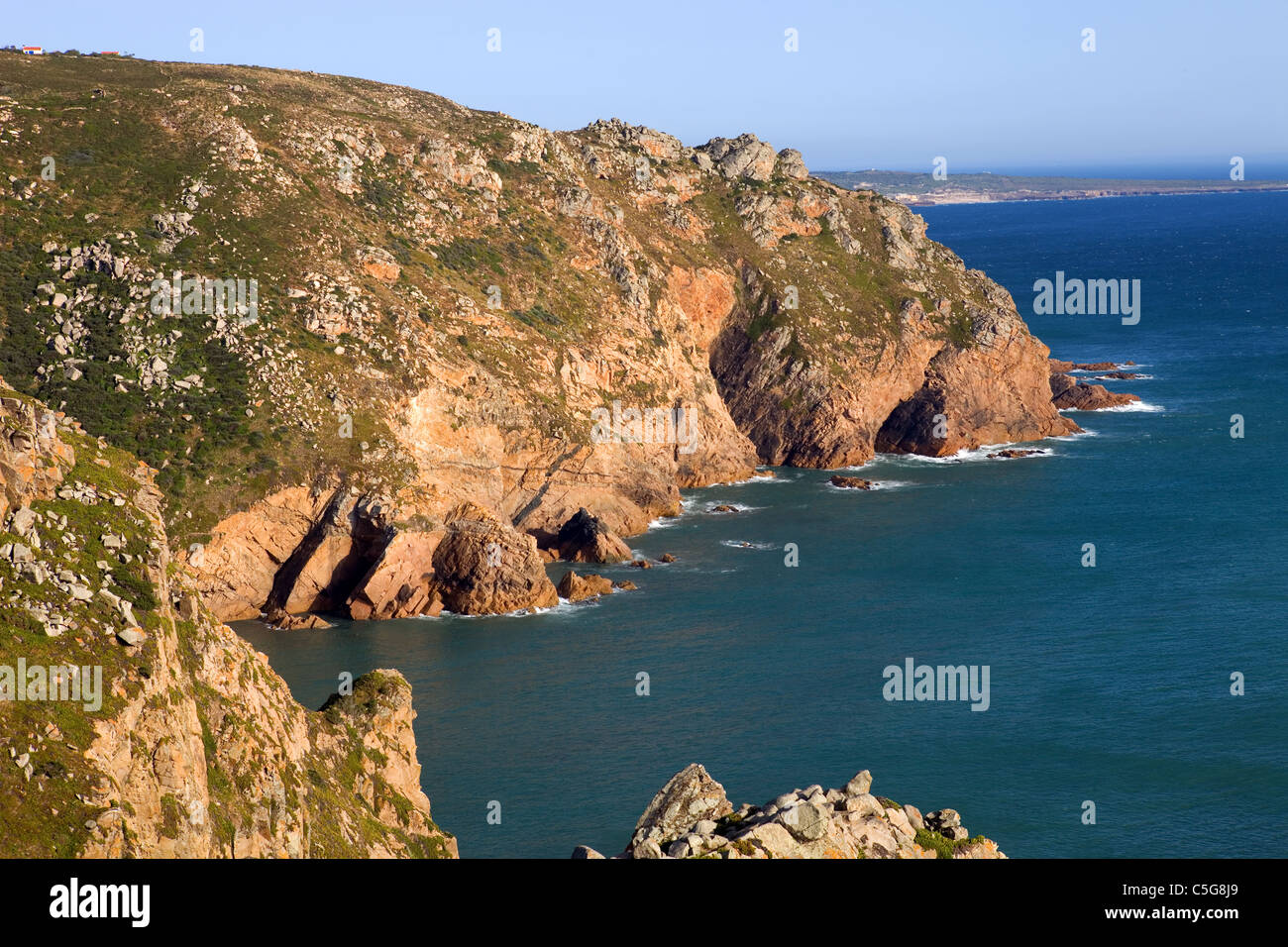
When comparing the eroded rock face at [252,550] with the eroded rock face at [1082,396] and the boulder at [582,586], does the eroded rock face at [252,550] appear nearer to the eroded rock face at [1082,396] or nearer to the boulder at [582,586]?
the boulder at [582,586]

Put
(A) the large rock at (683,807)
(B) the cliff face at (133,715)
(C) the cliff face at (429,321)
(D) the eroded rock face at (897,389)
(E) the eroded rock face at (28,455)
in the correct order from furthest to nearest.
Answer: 1. (D) the eroded rock face at (897,389)
2. (C) the cliff face at (429,321)
3. (E) the eroded rock face at (28,455)
4. (A) the large rock at (683,807)
5. (B) the cliff face at (133,715)

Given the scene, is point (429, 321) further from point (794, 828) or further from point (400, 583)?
point (794, 828)

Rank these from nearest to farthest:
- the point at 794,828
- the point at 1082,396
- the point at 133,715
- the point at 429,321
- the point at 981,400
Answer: the point at 133,715 → the point at 794,828 → the point at 429,321 → the point at 981,400 → the point at 1082,396

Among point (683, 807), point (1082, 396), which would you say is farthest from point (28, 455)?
point (1082, 396)

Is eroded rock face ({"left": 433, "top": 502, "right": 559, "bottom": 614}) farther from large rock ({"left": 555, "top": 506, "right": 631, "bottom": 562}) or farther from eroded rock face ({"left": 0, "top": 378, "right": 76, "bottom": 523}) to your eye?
eroded rock face ({"left": 0, "top": 378, "right": 76, "bottom": 523})

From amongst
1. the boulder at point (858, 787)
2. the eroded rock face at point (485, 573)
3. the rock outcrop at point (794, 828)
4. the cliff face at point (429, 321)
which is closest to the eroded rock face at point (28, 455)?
the rock outcrop at point (794, 828)

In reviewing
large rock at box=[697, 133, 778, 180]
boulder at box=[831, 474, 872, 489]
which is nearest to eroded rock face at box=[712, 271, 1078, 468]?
boulder at box=[831, 474, 872, 489]
